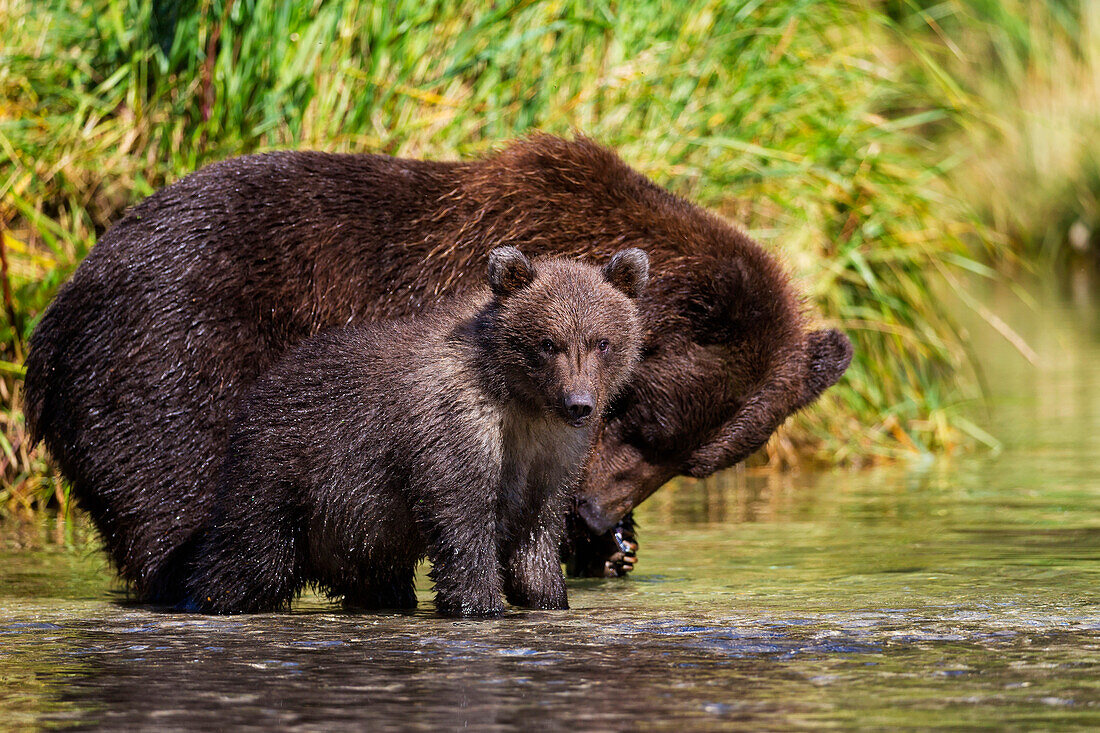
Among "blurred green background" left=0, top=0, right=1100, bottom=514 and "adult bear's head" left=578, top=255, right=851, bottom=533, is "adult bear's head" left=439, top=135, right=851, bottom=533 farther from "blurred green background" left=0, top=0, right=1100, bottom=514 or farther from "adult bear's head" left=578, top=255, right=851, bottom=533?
"blurred green background" left=0, top=0, right=1100, bottom=514

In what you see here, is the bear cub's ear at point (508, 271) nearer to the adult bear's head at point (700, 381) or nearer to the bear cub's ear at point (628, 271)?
the bear cub's ear at point (628, 271)

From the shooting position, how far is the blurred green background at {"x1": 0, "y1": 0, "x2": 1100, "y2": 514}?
798 cm

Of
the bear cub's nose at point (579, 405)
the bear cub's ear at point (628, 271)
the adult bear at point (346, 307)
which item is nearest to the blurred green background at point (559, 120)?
the adult bear at point (346, 307)

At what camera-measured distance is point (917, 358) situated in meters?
10.2

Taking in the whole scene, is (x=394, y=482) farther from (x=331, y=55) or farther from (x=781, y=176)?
(x=781, y=176)

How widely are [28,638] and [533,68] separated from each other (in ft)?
16.5

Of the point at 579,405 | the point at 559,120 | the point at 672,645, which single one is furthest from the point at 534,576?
the point at 559,120

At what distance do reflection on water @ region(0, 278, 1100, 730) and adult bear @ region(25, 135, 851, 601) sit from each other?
450 mm

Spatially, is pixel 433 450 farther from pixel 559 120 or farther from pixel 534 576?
pixel 559 120

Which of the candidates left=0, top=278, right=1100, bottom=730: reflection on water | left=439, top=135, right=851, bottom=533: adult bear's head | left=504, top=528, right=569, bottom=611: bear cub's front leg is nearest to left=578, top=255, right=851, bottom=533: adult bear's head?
left=439, top=135, right=851, bottom=533: adult bear's head

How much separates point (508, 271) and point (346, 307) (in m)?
1.00

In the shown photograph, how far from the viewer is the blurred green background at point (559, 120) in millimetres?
7977

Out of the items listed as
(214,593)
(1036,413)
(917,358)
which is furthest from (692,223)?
(1036,413)

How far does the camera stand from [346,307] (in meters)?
6.00
